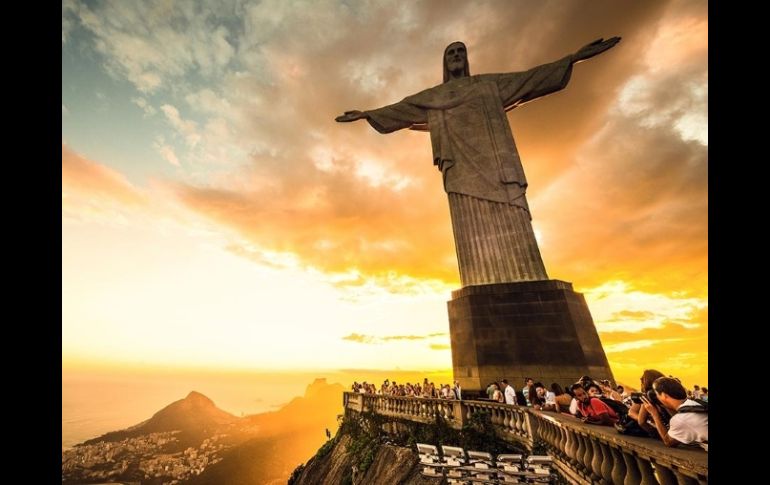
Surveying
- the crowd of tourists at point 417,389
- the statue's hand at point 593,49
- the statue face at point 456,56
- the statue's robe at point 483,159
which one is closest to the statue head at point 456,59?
the statue face at point 456,56

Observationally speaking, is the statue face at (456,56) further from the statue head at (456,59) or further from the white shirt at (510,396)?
the white shirt at (510,396)

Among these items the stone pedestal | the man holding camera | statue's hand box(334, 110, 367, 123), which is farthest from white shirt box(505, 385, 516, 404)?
statue's hand box(334, 110, 367, 123)

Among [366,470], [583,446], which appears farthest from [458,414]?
[583,446]

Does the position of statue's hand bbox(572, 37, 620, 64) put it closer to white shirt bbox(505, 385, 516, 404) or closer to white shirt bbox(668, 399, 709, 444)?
white shirt bbox(505, 385, 516, 404)

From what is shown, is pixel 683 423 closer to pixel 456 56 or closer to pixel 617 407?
pixel 617 407
